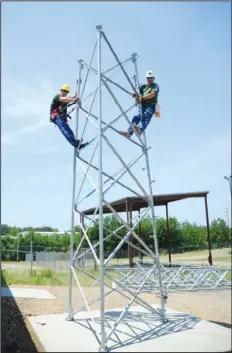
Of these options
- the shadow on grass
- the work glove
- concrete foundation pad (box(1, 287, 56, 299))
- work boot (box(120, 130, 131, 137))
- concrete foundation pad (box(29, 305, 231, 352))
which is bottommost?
concrete foundation pad (box(1, 287, 56, 299))

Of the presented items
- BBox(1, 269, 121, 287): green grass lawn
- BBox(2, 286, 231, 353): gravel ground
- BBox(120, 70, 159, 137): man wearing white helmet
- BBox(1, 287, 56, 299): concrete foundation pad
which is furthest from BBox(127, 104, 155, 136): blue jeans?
BBox(1, 269, 121, 287): green grass lawn

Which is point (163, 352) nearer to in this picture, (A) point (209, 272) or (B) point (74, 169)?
(A) point (209, 272)

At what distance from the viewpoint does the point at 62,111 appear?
236 inches

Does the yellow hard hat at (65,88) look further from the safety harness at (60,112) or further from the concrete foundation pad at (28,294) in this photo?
the concrete foundation pad at (28,294)

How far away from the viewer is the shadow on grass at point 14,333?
15.1ft

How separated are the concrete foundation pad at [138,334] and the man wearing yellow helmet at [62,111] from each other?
310 centimetres

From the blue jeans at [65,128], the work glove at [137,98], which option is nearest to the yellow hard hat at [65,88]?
the blue jeans at [65,128]

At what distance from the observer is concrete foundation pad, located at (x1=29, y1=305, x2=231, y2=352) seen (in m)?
3.88

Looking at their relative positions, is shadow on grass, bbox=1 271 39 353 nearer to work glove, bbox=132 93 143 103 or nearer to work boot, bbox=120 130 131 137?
work boot, bbox=120 130 131 137

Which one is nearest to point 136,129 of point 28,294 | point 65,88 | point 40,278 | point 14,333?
point 65,88

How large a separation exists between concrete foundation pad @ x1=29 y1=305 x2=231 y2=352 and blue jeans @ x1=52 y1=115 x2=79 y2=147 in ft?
10.2

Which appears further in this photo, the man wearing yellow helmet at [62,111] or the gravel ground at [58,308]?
the man wearing yellow helmet at [62,111]

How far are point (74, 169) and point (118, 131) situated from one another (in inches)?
45.5

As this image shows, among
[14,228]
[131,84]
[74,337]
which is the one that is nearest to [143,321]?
[74,337]
